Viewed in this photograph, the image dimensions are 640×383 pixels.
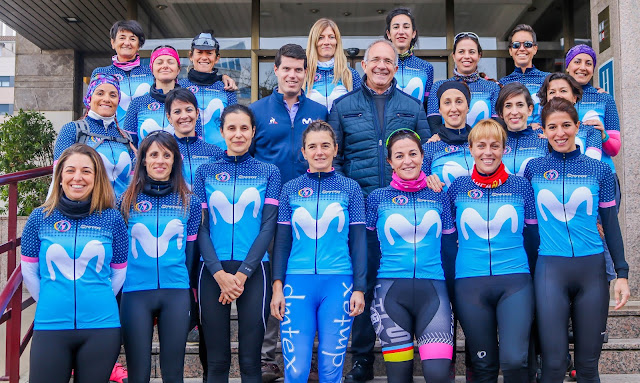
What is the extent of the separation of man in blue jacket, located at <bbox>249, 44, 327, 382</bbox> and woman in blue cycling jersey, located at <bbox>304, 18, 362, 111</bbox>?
0.27m

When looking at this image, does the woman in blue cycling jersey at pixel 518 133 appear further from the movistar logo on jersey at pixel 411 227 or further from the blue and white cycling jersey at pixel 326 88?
the blue and white cycling jersey at pixel 326 88

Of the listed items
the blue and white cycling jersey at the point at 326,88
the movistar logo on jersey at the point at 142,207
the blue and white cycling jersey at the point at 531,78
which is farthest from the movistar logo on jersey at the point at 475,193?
the movistar logo on jersey at the point at 142,207

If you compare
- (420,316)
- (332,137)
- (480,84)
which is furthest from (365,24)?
(420,316)

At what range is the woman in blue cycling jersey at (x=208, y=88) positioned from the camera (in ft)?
15.4

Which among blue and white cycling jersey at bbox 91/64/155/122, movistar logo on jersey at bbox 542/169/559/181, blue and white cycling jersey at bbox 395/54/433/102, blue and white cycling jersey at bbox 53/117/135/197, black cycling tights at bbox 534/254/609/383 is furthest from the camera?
blue and white cycling jersey at bbox 91/64/155/122

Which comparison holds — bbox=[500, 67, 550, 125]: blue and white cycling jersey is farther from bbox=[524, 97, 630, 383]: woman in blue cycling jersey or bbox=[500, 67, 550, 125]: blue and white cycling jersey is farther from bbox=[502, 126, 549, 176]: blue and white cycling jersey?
bbox=[524, 97, 630, 383]: woman in blue cycling jersey

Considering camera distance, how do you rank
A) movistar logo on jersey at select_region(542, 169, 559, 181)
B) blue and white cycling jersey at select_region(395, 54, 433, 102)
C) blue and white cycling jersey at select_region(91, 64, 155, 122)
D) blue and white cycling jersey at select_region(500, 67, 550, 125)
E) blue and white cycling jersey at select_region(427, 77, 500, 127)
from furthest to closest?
blue and white cycling jersey at select_region(91, 64, 155, 122), blue and white cycling jersey at select_region(500, 67, 550, 125), blue and white cycling jersey at select_region(395, 54, 433, 102), blue and white cycling jersey at select_region(427, 77, 500, 127), movistar logo on jersey at select_region(542, 169, 559, 181)

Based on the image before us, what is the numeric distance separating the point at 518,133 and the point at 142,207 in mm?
2650

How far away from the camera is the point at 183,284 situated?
137 inches

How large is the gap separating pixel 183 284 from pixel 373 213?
50.2 inches

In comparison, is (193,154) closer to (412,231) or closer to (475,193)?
(412,231)

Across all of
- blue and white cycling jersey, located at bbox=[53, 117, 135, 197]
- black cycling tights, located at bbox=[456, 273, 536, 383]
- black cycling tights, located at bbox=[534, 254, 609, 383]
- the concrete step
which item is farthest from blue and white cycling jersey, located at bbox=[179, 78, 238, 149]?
black cycling tights, located at bbox=[534, 254, 609, 383]

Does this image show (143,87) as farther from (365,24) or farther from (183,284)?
(365,24)

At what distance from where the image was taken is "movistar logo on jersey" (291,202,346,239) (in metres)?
3.57
